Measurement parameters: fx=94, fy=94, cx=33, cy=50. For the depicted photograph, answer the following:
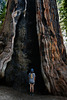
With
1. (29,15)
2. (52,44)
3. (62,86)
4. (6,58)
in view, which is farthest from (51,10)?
(62,86)

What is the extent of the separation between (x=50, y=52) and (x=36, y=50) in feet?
4.11

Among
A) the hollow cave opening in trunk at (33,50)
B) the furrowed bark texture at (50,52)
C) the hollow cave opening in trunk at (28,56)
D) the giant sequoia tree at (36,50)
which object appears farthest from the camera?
the hollow cave opening in trunk at (33,50)

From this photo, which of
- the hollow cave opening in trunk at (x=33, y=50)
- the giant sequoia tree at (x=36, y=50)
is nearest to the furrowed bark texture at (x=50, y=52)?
the giant sequoia tree at (x=36, y=50)

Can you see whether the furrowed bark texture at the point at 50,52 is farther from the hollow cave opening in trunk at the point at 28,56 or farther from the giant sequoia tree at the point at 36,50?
the hollow cave opening in trunk at the point at 28,56

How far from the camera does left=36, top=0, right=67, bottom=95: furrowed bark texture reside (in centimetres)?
505

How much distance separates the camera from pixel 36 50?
6770 mm

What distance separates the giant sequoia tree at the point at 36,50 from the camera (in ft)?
17.4

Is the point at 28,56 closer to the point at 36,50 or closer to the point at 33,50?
the point at 33,50

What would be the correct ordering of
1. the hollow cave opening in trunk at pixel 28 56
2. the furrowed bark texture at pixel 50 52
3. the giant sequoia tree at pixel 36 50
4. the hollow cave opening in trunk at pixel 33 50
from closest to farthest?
the furrowed bark texture at pixel 50 52 < the giant sequoia tree at pixel 36 50 < the hollow cave opening in trunk at pixel 28 56 < the hollow cave opening in trunk at pixel 33 50

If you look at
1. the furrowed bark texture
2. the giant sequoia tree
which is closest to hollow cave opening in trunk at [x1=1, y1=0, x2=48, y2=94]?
the giant sequoia tree

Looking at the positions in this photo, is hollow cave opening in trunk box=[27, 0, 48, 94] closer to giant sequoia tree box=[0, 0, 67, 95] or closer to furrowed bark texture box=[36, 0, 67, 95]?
giant sequoia tree box=[0, 0, 67, 95]

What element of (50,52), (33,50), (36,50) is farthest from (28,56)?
(50,52)

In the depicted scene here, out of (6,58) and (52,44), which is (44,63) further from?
(6,58)

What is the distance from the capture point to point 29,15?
8.06m
